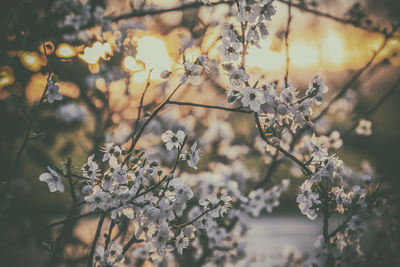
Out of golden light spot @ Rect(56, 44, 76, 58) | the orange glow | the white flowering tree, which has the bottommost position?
the white flowering tree

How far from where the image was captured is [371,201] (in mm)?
1798

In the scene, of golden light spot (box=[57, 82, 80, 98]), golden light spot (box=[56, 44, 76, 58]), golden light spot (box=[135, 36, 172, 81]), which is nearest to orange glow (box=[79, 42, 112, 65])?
golden light spot (box=[56, 44, 76, 58])

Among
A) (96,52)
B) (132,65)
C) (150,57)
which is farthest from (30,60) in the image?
(150,57)

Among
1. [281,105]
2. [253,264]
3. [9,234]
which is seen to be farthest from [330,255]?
[9,234]

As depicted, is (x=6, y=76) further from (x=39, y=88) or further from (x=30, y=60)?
(x=39, y=88)

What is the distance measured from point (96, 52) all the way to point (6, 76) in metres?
0.66

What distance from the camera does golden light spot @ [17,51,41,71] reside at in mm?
2324

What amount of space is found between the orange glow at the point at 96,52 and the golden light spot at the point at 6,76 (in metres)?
0.51

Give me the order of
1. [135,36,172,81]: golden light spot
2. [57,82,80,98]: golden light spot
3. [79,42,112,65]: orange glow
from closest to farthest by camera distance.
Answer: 1. [79,42,112,65]: orange glow
2. [135,36,172,81]: golden light spot
3. [57,82,80,98]: golden light spot

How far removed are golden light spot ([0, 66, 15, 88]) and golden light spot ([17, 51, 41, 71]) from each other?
4.2 inches

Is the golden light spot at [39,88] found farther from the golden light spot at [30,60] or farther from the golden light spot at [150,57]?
the golden light spot at [150,57]

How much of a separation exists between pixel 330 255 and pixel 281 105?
3.71 ft

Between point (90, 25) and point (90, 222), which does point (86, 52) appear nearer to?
point (90, 25)

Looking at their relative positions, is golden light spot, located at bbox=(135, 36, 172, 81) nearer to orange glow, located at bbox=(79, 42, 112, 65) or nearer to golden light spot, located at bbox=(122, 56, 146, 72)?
golden light spot, located at bbox=(122, 56, 146, 72)
